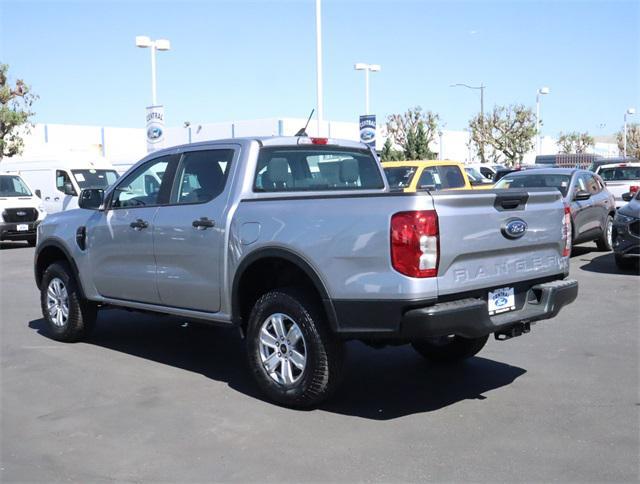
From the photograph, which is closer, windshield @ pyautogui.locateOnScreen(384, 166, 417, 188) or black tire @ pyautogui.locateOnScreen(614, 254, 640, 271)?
black tire @ pyautogui.locateOnScreen(614, 254, 640, 271)

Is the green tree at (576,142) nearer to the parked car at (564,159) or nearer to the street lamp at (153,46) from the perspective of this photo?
the parked car at (564,159)

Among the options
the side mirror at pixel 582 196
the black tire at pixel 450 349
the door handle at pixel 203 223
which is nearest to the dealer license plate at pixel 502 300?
the black tire at pixel 450 349

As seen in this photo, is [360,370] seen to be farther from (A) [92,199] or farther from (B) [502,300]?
(A) [92,199]

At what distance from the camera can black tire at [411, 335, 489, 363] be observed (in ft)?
21.9

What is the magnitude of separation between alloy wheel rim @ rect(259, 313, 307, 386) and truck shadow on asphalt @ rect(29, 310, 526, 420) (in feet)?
1.07

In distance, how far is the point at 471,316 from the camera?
5.02m

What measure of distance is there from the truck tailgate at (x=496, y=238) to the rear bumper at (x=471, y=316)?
0.11 m

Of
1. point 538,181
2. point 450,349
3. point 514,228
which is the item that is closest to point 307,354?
point 514,228

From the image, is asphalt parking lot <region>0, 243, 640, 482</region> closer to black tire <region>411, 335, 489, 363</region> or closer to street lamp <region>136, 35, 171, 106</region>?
black tire <region>411, 335, 489, 363</region>

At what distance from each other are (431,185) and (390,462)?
11636 millimetres

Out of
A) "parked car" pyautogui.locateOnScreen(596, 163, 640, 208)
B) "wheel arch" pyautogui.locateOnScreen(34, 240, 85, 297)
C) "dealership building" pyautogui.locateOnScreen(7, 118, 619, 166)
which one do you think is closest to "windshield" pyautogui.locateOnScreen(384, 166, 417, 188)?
"parked car" pyautogui.locateOnScreen(596, 163, 640, 208)

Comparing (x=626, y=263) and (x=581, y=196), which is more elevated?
(x=581, y=196)

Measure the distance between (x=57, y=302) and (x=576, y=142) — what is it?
7575cm

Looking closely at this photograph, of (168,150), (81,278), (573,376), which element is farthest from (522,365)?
(81,278)
